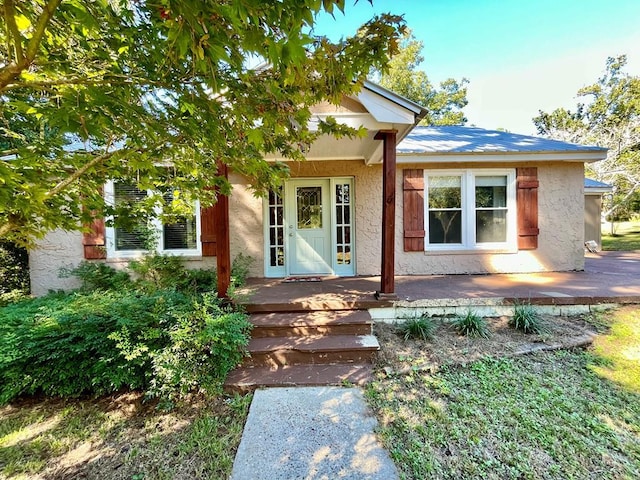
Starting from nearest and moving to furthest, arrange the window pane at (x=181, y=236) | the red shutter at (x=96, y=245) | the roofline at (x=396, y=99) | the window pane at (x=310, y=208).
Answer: the roofline at (x=396, y=99) < the red shutter at (x=96, y=245) < the window pane at (x=181, y=236) < the window pane at (x=310, y=208)

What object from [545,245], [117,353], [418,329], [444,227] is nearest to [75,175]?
[117,353]

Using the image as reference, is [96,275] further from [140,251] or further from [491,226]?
[491,226]

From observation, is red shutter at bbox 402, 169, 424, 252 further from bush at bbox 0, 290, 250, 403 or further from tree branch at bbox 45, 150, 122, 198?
tree branch at bbox 45, 150, 122, 198

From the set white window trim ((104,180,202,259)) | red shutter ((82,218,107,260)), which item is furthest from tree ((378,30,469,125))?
red shutter ((82,218,107,260))

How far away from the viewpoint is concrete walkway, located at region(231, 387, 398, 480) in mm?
1913

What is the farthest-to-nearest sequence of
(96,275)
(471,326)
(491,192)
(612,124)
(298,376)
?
(612,124) → (491,192) → (96,275) → (471,326) → (298,376)

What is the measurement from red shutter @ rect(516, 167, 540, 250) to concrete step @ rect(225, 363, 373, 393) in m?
5.19

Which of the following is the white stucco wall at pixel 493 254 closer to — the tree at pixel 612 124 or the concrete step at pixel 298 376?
the concrete step at pixel 298 376

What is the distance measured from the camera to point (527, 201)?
6094mm

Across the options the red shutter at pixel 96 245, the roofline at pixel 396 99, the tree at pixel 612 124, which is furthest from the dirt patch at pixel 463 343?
the tree at pixel 612 124

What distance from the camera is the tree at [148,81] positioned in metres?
1.20

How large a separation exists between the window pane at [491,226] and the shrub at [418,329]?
353 centimetres

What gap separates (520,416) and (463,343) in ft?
3.75

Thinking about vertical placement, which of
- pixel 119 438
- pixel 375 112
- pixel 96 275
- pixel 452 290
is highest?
pixel 375 112
